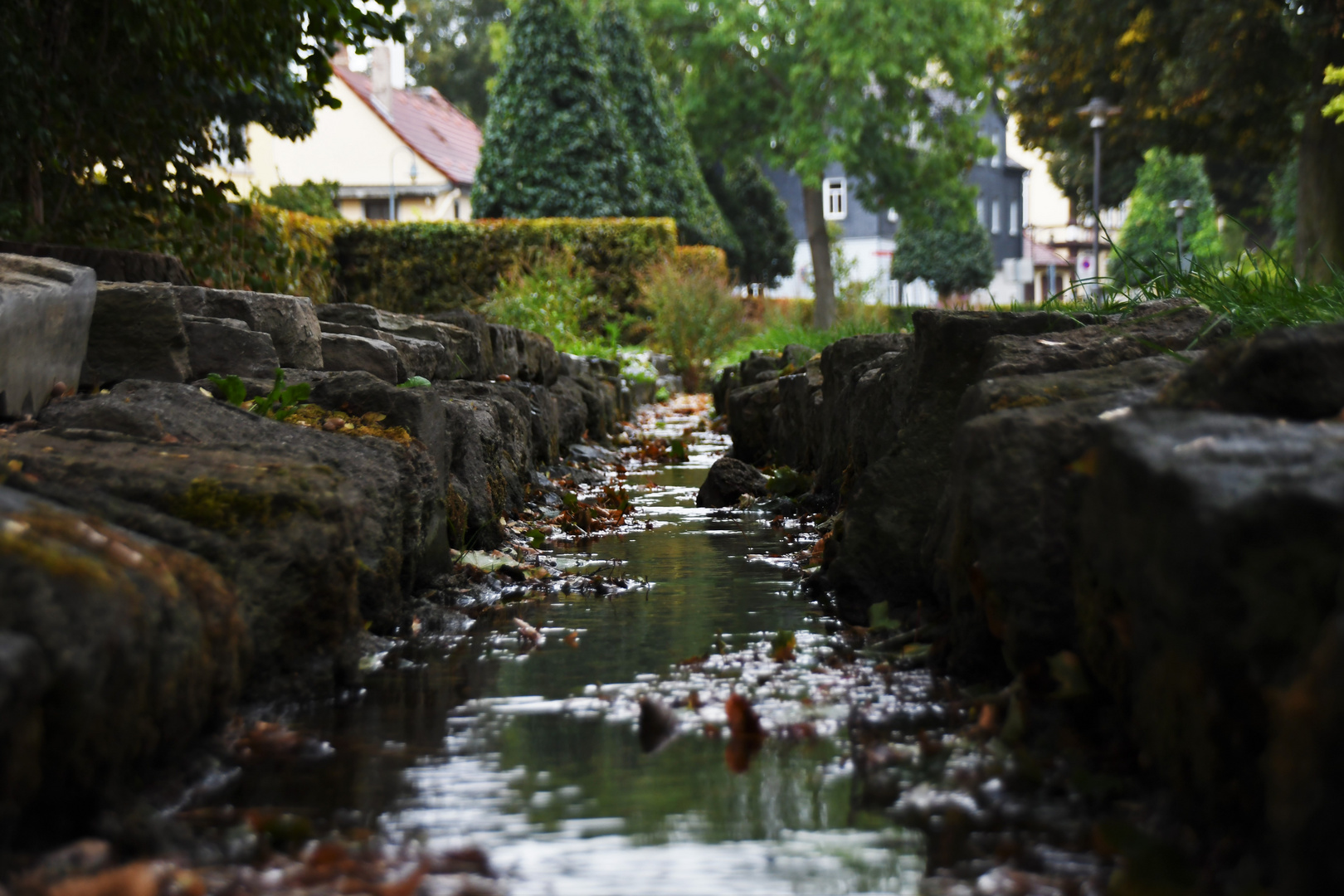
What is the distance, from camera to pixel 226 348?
141 inches

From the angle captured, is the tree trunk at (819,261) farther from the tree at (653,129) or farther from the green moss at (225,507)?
the green moss at (225,507)

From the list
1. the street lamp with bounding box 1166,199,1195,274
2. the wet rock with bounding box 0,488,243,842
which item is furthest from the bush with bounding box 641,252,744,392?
the wet rock with bounding box 0,488,243,842

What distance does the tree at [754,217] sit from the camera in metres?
30.5

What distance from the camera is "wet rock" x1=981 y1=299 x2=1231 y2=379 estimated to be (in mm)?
2643

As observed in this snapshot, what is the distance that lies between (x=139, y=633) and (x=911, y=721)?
113 cm

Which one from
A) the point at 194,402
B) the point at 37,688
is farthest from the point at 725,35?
the point at 37,688

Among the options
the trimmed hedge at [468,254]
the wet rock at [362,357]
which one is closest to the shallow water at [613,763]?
the wet rock at [362,357]

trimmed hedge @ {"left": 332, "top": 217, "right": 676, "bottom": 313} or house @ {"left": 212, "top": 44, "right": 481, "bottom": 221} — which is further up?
house @ {"left": 212, "top": 44, "right": 481, "bottom": 221}

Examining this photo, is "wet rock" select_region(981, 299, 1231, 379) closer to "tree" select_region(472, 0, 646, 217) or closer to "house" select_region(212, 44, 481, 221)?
"tree" select_region(472, 0, 646, 217)

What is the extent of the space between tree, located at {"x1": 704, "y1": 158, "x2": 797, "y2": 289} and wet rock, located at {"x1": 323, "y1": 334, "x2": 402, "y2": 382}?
26265mm

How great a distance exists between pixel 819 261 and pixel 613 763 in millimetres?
23929

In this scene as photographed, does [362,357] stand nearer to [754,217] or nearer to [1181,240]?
[1181,240]

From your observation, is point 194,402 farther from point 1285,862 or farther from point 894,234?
point 894,234

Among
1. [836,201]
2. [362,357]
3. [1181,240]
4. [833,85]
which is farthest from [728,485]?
[836,201]
